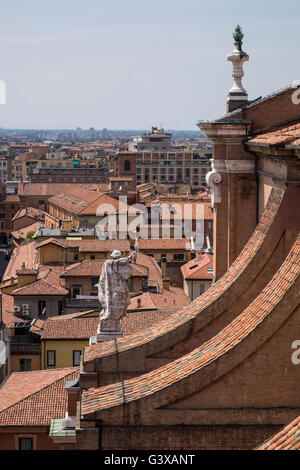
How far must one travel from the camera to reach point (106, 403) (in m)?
11.9

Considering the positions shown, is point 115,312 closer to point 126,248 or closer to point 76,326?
point 76,326

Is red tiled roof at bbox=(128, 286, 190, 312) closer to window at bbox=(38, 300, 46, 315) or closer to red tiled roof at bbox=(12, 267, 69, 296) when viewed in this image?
red tiled roof at bbox=(12, 267, 69, 296)

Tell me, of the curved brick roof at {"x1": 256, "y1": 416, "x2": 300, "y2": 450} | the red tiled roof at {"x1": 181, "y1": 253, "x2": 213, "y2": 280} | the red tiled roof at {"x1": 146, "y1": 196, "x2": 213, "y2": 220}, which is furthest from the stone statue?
the red tiled roof at {"x1": 146, "y1": 196, "x2": 213, "y2": 220}

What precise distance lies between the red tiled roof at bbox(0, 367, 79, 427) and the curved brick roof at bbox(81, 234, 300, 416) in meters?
13.4

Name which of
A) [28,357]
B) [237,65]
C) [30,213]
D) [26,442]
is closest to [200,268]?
[28,357]

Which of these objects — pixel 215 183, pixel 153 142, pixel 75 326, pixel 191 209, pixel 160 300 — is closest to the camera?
pixel 215 183

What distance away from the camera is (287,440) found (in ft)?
31.7

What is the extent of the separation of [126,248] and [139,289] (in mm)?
7955

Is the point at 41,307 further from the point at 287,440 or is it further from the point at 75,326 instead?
the point at 287,440

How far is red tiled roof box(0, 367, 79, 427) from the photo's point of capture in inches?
1009

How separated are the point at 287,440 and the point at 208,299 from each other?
4646mm

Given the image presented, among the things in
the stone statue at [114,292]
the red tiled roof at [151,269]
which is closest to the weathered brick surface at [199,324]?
the stone statue at [114,292]

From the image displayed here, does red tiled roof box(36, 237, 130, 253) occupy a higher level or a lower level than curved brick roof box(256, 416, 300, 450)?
lower
